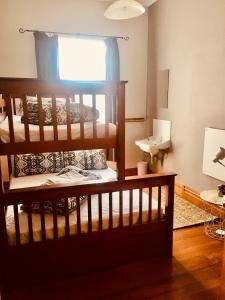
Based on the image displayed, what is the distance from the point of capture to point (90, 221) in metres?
1.86

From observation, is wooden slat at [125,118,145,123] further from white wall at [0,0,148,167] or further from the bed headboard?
the bed headboard

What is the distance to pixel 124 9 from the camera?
8.68 feet

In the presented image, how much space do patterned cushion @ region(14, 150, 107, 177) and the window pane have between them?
1.44 metres

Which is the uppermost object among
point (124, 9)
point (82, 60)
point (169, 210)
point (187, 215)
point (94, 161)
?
point (124, 9)

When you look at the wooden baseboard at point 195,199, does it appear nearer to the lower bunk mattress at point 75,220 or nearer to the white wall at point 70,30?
the lower bunk mattress at point 75,220

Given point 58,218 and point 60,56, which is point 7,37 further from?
point 58,218

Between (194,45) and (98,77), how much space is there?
163 centimetres

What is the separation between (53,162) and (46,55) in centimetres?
163

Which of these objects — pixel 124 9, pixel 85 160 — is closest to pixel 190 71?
pixel 124 9

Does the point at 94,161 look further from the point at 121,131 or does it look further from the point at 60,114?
the point at 121,131

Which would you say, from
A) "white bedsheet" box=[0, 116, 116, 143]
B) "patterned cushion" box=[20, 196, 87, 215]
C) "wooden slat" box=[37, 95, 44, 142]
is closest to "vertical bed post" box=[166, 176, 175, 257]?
"white bedsheet" box=[0, 116, 116, 143]

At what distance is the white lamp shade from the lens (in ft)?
8.08

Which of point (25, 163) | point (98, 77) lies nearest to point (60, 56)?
point (98, 77)

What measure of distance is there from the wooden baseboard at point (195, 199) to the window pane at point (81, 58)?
217 cm
